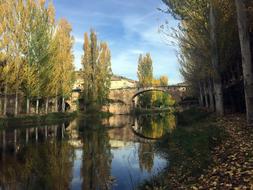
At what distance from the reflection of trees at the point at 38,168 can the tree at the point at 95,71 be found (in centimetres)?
3288

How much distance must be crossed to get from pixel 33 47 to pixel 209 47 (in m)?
20.5

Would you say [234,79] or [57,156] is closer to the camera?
[57,156]

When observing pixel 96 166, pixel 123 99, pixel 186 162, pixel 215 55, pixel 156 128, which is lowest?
pixel 96 166

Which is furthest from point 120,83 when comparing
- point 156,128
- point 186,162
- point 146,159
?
point 186,162

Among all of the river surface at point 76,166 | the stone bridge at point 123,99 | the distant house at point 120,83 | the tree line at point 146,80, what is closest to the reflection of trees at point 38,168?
the river surface at point 76,166

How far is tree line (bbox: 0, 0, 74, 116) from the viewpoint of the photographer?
2827 centimetres

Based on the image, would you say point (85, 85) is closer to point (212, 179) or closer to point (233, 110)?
point (233, 110)

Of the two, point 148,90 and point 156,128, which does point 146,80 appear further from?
point 156,128

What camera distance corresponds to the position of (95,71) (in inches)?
1874

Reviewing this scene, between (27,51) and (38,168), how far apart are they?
885 inches

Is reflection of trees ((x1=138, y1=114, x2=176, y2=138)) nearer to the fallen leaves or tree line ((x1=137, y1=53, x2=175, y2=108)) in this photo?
the fallen leaves

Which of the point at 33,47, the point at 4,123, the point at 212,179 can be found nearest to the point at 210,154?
the point at 212,179

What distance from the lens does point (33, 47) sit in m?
31.0

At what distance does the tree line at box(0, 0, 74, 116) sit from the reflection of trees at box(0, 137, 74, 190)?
15.9 meters
